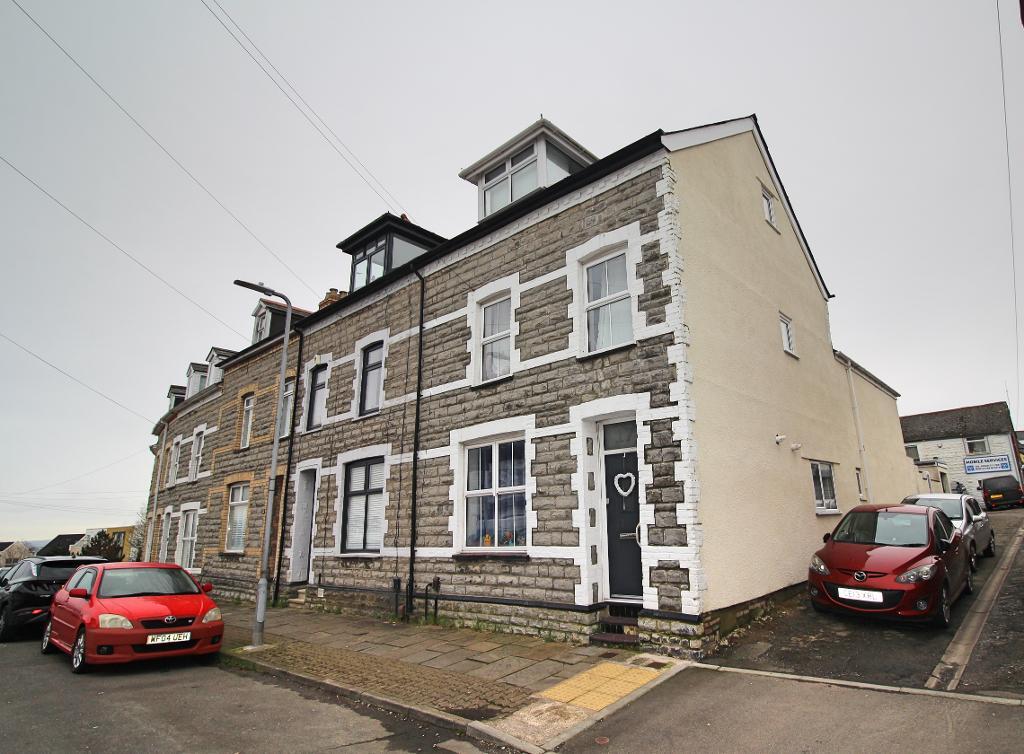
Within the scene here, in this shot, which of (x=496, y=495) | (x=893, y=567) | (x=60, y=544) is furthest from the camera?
(x=60, y=544)

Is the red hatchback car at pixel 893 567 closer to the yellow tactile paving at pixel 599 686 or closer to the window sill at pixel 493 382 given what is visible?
the yellow tactile paving at pixel 599 686

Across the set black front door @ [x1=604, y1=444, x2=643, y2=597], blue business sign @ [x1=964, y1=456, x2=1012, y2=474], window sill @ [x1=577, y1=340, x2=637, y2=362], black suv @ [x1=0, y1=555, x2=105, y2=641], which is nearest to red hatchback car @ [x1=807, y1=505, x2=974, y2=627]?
black front door @ [x1=604, y1=444, x2=643, y2=597]

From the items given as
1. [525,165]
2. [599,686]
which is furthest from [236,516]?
[599,686]

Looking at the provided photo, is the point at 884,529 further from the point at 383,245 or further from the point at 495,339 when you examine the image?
the point at 383,245

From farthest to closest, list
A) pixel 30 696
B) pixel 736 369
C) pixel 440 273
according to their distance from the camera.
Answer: pixel 440 273
pixel 736 369
pixel 30 696

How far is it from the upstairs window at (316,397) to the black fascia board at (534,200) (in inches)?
96.3

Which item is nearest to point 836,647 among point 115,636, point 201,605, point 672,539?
point 672,539

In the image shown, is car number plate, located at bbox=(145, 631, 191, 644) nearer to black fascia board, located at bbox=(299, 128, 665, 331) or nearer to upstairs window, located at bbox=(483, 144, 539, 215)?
black fascia board, located at bbox=(299, 128, 665, 331)

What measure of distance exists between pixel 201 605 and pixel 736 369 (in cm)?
918

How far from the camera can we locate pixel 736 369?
31.2 ft

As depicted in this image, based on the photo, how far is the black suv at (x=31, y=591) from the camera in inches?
452

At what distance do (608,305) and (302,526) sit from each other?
10.6 m

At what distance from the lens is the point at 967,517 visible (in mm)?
11758

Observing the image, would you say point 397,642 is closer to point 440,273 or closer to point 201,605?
point 201,605
